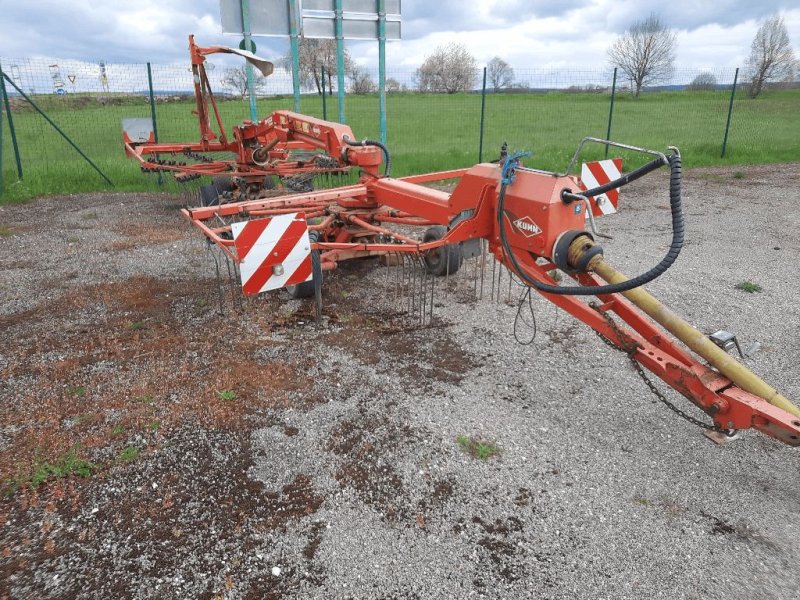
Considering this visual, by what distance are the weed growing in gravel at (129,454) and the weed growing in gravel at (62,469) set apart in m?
0.14

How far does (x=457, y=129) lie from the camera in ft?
72.2

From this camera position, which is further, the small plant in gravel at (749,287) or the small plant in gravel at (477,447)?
the small plant in gravel at (749,287)

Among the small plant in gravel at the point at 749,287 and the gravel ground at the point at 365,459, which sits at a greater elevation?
the small plant in gravel at the point at 749,287

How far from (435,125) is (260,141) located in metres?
15.0

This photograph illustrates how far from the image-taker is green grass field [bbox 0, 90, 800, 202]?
1241 centimetres

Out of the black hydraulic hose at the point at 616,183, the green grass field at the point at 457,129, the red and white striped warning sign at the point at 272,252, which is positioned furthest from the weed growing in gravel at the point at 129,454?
the green grass field at the point at 457,129

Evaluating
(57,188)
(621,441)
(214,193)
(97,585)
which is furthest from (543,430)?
(57,188)

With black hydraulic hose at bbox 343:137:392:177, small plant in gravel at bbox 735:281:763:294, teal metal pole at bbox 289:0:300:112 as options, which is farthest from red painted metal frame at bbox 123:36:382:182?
small plant in gravel at bbox 735:281:763:294

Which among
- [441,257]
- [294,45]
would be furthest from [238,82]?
[441,257]

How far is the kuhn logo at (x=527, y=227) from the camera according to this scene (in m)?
3.51

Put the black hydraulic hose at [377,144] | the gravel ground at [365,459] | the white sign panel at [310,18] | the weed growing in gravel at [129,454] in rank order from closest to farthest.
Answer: the gravel ground at [365,459], the weed growing in gravel at [129,454], the black hydraulic hose at [377,144], the white sign panel at [310,18]

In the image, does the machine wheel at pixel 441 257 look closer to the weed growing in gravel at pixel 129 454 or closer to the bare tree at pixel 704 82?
the weed growing in gravel at pixel 129 454

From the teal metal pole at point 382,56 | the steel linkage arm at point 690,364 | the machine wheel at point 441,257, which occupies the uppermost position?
the teal metal pole at point 382,56

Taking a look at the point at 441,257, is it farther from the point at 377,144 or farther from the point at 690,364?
the point at 690,364
